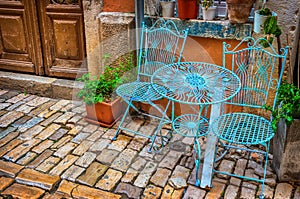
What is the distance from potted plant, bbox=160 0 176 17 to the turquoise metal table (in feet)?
2.36

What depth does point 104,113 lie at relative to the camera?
433cm

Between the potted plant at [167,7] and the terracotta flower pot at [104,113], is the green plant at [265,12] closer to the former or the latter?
the potted plant at [167,7]

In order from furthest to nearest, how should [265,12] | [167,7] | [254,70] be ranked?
[167,7], [254,70], [265,12]

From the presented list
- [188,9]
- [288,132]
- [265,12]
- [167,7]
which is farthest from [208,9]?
[288,132]

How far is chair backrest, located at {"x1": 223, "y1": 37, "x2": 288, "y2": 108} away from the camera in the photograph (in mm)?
3613

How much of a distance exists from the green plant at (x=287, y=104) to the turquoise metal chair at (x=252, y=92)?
0.11m

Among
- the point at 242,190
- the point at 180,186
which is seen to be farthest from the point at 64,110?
the point at 242,190

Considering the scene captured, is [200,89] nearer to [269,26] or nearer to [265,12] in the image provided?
[269,26]

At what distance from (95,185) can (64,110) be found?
5.45 feet

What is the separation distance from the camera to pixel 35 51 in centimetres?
518

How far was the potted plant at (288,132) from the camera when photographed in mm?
3140

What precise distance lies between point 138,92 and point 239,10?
1.40m

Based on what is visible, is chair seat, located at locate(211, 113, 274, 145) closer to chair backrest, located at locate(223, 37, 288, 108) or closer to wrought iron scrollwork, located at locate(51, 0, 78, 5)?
chair backrest, located at locate(223, 37, 288, 108)

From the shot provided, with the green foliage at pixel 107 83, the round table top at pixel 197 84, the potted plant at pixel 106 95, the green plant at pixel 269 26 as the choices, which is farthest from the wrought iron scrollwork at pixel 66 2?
the green plant at pixel 269 26
